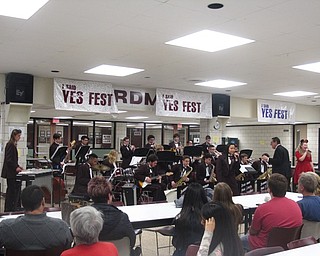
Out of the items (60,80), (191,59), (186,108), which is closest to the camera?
(191,59)

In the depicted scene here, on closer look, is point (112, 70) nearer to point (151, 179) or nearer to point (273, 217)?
point (151, 179)

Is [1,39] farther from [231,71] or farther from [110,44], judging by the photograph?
[231,71]

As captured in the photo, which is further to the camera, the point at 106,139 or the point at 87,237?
the point at 106,139

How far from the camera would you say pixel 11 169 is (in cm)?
696

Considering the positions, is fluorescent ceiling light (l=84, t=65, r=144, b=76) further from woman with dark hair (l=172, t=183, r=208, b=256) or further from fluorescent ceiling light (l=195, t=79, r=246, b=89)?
woman with dark hair (l=172, t=183, r=208, b=256)

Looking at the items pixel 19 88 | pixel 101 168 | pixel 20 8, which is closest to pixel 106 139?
pixel 19 88

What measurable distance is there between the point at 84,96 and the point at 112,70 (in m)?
1.26

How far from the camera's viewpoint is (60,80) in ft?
28.0

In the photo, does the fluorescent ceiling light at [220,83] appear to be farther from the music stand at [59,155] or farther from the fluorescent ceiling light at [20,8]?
the fluorescent ceiling light at [20,8]

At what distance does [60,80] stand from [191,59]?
127 inches

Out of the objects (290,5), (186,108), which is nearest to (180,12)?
(290,5)

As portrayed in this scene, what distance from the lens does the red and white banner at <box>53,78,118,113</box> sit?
8.45 metres

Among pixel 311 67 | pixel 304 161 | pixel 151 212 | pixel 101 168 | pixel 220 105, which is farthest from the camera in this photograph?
pixel 220 105

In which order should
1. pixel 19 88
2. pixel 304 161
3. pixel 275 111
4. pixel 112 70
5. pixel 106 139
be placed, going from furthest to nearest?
pixel 106 139 < pixel 275 111 < pixel 304 161 < pixel 19 88 < pixel 112 70
